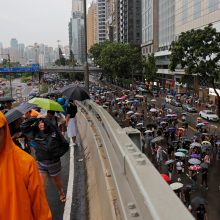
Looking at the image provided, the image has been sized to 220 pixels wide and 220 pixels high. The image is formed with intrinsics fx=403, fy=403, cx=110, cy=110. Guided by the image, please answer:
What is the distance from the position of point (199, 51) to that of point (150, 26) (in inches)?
2646

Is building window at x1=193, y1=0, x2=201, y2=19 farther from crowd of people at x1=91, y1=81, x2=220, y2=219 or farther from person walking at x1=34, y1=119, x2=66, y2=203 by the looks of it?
person walking at x1=34, y1=119, x2=66, y2=203

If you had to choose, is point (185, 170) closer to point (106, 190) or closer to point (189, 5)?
point (106, 190)

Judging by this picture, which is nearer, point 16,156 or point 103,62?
point 16,156

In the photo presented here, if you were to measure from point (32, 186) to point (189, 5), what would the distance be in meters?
66.1

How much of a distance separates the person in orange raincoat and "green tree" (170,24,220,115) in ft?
101

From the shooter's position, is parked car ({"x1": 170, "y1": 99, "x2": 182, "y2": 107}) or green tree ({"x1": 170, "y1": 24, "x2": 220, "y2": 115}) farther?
parked car ({"x1": 170, "y1": 99, "x2": 182, "y2": 107})

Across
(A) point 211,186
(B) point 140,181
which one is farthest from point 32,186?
(A) point 211,186

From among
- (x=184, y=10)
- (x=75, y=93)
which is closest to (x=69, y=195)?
(x=75, y=93)

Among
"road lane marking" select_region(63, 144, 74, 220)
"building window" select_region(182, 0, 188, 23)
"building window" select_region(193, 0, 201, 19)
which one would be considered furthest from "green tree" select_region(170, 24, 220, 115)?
"building window" select_region(182, 0, 188, 23)

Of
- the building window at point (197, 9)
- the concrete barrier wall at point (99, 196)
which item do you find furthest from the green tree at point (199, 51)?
the building window at point (197, 9)

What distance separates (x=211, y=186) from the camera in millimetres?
17562

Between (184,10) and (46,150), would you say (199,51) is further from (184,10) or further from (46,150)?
(184,10)

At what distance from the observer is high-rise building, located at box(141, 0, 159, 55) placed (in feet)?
308

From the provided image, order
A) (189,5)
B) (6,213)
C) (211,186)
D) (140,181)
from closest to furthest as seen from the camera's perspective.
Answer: (6,213) → (140,181) → (211,186) → (189,5)
